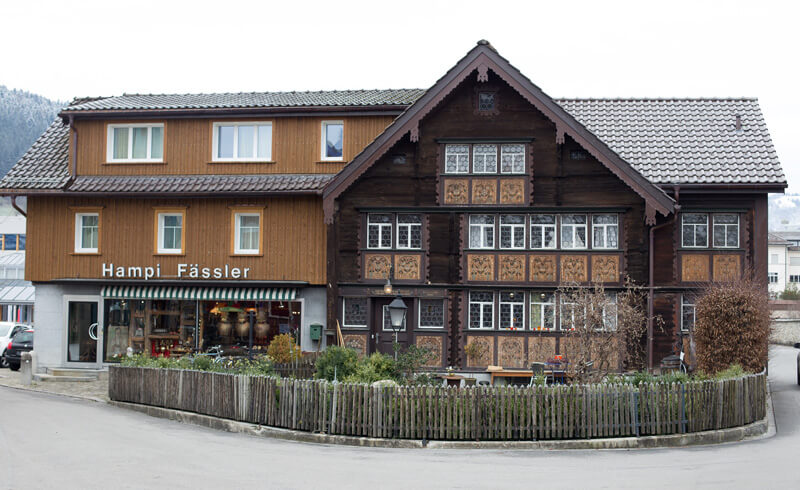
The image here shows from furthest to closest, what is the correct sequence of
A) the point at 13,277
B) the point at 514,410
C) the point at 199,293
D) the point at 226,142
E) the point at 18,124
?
the point at 18,124, the point at 13,277, the point at 226,142, the point at 199,293, the point at 514,410

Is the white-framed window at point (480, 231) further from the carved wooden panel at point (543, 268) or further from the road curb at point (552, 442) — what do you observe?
the road curb at point (552, 442)

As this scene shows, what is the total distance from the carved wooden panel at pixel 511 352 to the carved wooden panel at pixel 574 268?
7.65ft

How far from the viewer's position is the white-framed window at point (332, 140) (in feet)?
96.7

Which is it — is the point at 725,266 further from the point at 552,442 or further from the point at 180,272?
the point at 180,272

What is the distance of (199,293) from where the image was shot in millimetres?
29078

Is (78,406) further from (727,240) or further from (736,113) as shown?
(736,113)

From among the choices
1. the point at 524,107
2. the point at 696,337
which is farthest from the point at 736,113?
the point at 696,337

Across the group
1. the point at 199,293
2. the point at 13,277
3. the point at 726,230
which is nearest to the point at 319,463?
the point at 199,293

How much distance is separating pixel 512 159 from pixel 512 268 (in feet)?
11.0

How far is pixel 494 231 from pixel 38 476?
1638cm

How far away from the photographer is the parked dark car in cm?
3284

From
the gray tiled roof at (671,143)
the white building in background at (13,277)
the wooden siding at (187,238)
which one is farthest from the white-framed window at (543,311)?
the white building in background at (13,277)

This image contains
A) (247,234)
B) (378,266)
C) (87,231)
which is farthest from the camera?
(87,231)

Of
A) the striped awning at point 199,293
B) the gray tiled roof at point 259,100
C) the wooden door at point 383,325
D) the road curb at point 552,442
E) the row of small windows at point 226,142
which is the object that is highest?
the gray tiled roof at point 259,100
